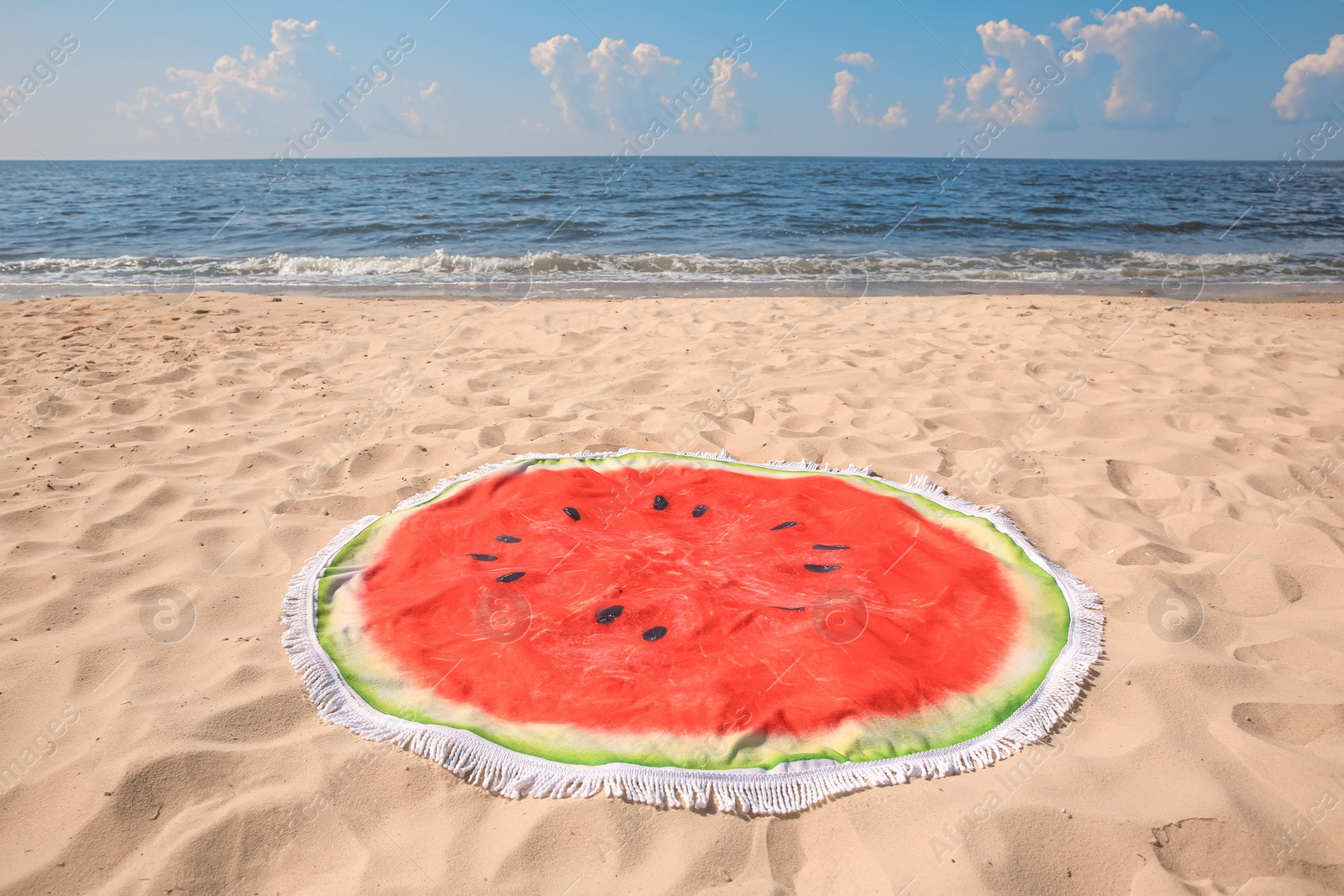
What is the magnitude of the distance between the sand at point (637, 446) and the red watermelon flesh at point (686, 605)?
32 cm

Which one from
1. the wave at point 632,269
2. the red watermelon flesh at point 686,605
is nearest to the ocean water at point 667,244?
the wave at point 632,269

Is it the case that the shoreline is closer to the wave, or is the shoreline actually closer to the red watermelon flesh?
the wave

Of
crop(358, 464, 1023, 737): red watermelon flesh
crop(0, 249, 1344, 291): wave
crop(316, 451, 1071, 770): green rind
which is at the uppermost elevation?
crop(0, 249, 1344, 291): wave

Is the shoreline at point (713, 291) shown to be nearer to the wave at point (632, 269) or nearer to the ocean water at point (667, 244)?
the ocean water at point (667, 244)

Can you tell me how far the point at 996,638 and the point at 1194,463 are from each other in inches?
81.6

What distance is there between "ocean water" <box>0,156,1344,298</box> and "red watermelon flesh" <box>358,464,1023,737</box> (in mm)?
6139

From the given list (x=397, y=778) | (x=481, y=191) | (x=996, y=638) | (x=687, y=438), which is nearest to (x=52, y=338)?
(x=687, y=438)

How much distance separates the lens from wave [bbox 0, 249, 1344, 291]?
1000 cm

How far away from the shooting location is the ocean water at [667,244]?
984 cm

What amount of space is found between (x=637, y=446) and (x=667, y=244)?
904cm

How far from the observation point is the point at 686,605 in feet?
8.56

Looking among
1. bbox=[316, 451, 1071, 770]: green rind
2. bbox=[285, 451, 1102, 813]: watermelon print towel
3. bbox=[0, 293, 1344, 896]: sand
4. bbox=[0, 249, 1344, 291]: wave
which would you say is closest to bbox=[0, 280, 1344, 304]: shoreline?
bbox=[0, 249, 1344, 291]: wave

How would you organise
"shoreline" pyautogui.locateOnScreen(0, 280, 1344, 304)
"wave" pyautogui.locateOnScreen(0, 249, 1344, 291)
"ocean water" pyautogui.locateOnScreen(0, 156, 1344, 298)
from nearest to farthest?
"shoreline" pyautogui.locateOnScreen(0, 280, 1344, 304)
"ocean water" pyautogui.locateOnScreen(0, 156, 1344, 298)
"wave" pyautogui.locateOnScreen(0, 249, 1344, 291)

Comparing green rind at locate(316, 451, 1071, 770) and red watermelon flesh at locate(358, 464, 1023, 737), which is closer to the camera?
green rind at locate(316, 451, 1071, 770)
